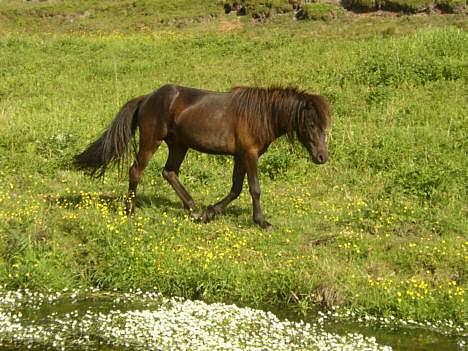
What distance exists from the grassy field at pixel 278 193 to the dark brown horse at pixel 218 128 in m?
0.58

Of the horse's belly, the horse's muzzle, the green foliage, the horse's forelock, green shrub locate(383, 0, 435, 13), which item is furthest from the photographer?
the green foliage

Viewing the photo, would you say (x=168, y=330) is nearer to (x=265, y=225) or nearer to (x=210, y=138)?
(x=265, y=225)

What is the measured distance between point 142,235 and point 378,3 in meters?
27.5

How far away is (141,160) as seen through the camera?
10492mm

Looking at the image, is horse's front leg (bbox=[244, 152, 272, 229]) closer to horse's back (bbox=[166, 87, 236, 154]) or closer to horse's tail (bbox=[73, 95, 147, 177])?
horse's back (bbox=[166, 87, 236, 154])

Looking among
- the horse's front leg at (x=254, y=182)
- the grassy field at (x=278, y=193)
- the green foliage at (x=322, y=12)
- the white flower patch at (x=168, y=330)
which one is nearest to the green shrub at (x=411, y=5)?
the green foliage at (x=322, y=12)

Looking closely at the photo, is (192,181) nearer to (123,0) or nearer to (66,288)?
(66,288)

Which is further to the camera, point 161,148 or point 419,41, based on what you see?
point 419,41

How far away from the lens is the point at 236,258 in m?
8.67

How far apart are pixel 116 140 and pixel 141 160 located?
0.49 meters

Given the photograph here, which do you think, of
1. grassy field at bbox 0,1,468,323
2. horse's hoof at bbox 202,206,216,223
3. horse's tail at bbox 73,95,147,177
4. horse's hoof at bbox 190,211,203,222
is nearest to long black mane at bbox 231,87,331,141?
grassy field at bbox 0,1,468,323

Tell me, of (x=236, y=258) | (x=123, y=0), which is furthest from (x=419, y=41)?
(x=123, y=0)

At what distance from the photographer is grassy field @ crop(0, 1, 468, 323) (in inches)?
322

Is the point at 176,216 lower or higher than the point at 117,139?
lower
